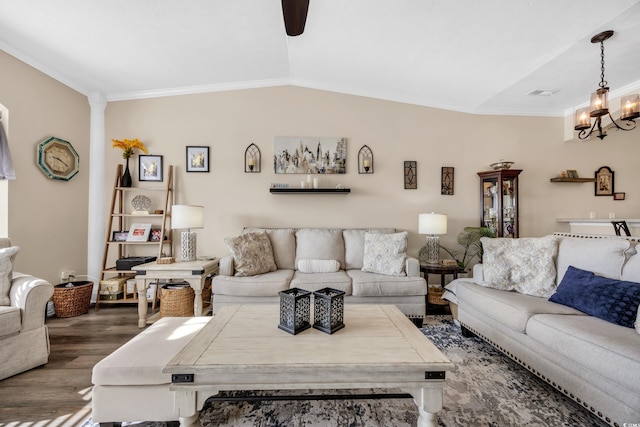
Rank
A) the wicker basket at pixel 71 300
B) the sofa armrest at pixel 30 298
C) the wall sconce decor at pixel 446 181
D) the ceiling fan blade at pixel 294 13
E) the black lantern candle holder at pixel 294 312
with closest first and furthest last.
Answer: the black lantern candle holder at pixel 294 312 → the ceiling fan blade at pixel 294 13 → the sofa armrest at pixel 30 298 → the wicker basket at pixel 71 300 → the wall sconce decor at pixel 446 181

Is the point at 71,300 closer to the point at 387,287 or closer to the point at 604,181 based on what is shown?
the point at 387,287

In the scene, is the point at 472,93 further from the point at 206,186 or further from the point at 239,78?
the point at 206,186

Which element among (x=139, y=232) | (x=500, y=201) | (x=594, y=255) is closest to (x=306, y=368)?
(x=594, y=255)

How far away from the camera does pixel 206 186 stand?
3.67 metres

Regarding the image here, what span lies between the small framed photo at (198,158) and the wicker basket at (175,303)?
1.58 meters

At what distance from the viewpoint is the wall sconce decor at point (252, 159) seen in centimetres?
365

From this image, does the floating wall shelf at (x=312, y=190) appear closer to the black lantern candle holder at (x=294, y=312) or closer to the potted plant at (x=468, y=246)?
the potted plant at (x=468, y=246)

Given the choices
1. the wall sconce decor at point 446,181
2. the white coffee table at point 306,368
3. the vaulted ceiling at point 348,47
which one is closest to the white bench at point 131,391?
the white coffee table at point 306,368

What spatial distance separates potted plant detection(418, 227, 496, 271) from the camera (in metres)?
3.40

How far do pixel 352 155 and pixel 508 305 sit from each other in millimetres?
2453

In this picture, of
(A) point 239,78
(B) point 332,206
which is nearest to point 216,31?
(A) point 239,78

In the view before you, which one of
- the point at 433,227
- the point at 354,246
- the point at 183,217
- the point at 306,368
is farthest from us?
the point at 354,246

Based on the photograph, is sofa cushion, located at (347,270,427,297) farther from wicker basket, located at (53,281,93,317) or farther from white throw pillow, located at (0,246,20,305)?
wicker basket, located at (53,281,93,317)

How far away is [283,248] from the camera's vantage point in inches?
129
